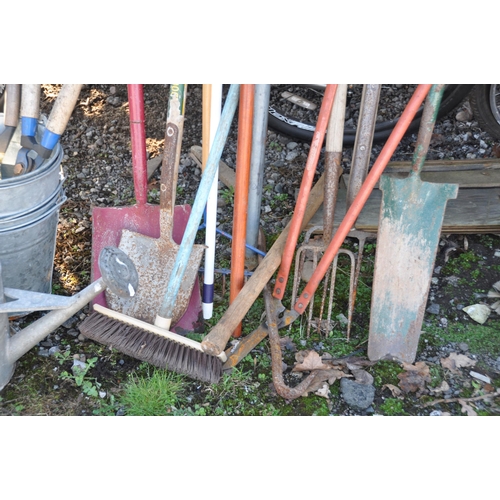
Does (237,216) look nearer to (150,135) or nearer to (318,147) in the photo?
(318,147)

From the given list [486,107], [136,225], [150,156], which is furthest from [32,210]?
[486,107]

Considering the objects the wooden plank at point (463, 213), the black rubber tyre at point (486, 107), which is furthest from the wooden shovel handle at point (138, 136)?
the black rubber tyre at point (486, 107)

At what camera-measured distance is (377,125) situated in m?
3.71

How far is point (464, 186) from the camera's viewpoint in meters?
3.11

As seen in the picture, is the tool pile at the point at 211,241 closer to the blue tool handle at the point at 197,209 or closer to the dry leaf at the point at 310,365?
the blue tool handle at the point at 197,209

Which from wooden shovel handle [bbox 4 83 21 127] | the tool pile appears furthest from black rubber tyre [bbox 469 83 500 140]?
wooden shovel handle [bbox 4 83 21 127]

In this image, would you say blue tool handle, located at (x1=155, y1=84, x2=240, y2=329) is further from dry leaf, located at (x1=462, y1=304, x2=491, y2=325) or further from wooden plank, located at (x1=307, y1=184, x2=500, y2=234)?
dry leaf, located at (x1=462, y1=304, x2=491, y2=325)

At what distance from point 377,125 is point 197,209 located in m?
1.77

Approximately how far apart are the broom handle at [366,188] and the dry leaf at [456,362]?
0.64m

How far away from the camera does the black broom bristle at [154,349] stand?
238 cm

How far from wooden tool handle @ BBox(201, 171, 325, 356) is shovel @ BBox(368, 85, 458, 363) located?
0.43 metres
